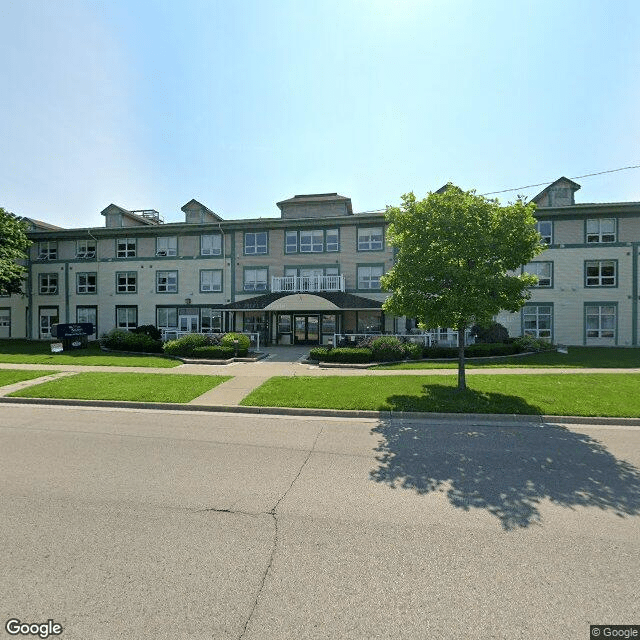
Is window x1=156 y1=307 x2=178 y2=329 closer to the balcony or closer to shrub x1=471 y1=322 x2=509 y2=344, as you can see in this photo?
the balcony

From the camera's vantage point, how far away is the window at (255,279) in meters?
27.2

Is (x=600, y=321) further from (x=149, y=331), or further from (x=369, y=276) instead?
(x=149, y=331)

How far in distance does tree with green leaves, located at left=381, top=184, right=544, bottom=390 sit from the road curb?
2.68 metres

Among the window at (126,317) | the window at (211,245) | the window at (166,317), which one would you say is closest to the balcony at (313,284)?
the window at (211,245)

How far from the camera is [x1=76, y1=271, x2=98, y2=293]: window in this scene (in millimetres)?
29312

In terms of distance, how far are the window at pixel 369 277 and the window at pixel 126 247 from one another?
1857cm

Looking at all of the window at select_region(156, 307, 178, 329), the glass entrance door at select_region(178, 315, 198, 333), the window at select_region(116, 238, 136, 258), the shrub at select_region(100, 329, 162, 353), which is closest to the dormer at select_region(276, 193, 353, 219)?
the glass entrance door at select_region(178, 315, 198, 333)

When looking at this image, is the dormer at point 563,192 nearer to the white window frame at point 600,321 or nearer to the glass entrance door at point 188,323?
the white window frame at point 600,321

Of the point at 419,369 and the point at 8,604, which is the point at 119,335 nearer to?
the point at 419,369

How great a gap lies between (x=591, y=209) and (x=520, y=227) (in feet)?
63.4

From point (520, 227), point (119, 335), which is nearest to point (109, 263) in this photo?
point (119, 335)

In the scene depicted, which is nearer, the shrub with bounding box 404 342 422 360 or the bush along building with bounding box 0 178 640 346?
the shrub with bounding box 404 342 422 360

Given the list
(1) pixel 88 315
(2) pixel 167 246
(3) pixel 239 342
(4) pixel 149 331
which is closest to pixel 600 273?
(3) pixel 239 342

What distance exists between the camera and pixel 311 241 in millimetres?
26750
